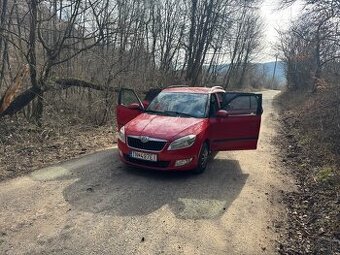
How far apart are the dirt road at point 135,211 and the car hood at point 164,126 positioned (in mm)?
895

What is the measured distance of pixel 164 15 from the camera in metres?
24.0

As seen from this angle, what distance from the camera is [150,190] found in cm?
641

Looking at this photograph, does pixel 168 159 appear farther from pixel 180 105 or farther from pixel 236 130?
pixel 236 130

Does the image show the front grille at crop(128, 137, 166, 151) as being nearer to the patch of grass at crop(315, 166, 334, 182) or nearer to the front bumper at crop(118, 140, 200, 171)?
the front bumper at crop(118, 140, 200, 171)

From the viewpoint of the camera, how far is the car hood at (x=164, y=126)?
273 inches

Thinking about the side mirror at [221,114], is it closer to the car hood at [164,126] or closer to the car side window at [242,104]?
the car hood at [164,126]

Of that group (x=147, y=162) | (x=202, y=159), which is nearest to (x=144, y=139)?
(x=147, y=162)

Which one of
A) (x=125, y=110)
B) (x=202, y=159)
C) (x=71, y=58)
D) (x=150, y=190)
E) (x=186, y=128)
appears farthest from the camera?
(x=71, y=58)

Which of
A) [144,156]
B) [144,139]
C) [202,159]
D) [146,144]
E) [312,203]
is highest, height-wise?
[144,139]

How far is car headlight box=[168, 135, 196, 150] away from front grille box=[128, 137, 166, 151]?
7.5 inches

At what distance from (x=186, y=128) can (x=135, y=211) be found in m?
2.26

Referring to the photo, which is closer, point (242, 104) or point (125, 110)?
point (125, 110)

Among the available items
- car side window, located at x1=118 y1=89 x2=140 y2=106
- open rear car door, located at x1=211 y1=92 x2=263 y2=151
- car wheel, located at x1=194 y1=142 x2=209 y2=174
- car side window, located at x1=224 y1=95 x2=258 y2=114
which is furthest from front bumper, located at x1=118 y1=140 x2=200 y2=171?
car side window, located at x1=118 y1=89 x2=140 y2=106

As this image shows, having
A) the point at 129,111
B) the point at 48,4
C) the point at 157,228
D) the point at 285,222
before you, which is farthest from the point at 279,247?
the point at 48,4
